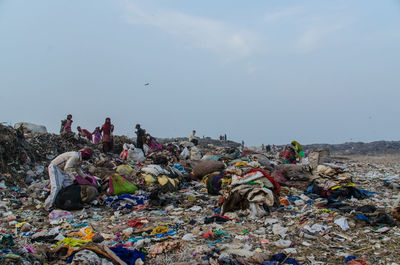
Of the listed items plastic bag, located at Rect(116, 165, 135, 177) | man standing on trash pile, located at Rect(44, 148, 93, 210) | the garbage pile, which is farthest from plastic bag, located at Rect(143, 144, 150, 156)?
man standing on trash pile, located at Rect(44, 148, 93, 210)

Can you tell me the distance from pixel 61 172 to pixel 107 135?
5307 mm

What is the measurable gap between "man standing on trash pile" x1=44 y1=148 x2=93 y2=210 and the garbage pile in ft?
1.09

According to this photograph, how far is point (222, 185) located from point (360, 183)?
413 cm

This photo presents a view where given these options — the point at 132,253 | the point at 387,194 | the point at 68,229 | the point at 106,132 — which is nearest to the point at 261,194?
the point at 132,253

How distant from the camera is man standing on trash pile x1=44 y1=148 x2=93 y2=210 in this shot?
17.5 ft

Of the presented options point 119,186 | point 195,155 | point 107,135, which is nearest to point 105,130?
point 107,135

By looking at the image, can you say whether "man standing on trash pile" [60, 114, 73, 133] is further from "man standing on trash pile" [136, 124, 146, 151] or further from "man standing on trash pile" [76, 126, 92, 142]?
"man standing on trash pile" [136, 124, 146, 151]

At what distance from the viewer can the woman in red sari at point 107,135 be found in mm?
10570

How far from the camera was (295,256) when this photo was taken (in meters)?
3.25

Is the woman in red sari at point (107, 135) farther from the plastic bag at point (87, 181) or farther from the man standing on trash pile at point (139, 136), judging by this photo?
the plastic bag at point (87, 181)

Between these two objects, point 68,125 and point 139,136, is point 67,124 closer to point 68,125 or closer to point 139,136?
point 68,125

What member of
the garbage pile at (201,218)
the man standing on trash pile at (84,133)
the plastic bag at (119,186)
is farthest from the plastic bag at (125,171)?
the man standing on trash pile at (84,133)

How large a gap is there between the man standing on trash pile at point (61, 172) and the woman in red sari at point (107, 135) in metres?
5.00

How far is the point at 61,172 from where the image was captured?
5504 mm
